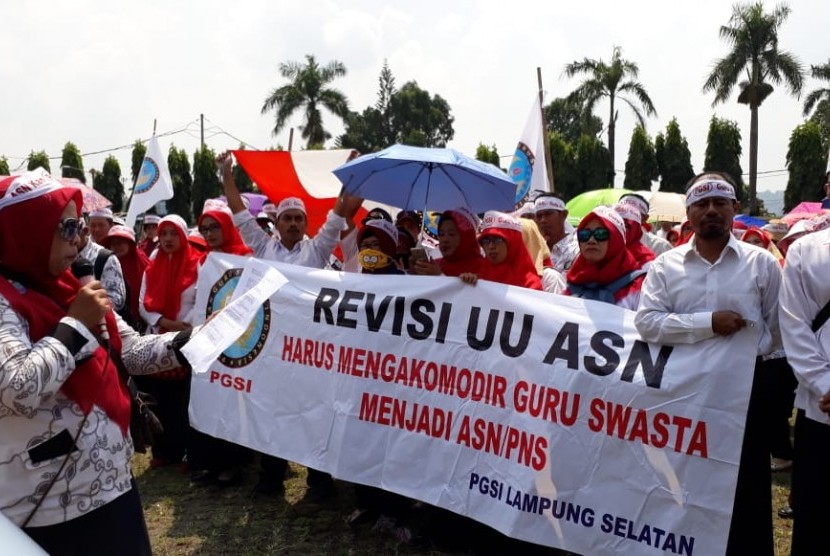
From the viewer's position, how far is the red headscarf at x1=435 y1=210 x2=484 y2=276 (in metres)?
4.51

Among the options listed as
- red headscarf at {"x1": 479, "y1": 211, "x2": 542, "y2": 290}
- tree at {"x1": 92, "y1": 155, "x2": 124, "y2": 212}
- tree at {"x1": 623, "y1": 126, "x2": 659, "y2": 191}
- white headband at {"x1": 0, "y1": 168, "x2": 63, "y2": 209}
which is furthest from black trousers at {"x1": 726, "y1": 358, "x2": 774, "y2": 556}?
tree at {"x1": 92, "y1": 155, "x2": 124, "y2": 212}

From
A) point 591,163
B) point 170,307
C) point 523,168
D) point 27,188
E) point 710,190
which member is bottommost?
point 170,307

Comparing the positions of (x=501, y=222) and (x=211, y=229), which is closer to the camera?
(x=501, y=222)

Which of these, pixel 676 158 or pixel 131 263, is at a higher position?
pixel 676 158

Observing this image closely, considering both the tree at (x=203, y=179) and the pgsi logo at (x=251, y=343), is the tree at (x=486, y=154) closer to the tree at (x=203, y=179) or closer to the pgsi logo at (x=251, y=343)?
the tree at (x=203, y=179)

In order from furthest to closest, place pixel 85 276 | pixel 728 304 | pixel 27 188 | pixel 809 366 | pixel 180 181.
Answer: pixel 180 181 → pixel 728 304 → pixel 809 366 → pixel 85 276 → pixel 27 188

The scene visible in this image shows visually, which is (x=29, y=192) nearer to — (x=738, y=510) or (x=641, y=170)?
(x=738, y=510)

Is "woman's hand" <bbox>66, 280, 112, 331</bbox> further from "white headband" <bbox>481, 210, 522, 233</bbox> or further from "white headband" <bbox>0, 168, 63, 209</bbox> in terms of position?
"white headband" <bbox>481, 210, 522, 233</bbox>

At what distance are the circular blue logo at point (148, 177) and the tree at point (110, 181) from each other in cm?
2941

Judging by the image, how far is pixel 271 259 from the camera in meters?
5.07

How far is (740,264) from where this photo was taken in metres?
3.16

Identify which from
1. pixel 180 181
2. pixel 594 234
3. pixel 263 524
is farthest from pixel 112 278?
pixel 180 181

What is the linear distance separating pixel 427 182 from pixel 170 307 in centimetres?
225

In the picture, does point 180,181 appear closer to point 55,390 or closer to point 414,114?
point 414,114
